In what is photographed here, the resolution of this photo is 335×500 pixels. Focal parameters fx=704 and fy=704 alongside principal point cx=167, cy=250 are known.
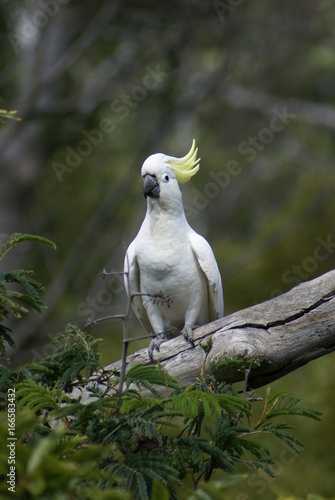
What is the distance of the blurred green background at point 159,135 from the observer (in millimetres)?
6664

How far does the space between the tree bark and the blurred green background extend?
262 centimetres

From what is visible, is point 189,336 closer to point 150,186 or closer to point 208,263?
point 208,263

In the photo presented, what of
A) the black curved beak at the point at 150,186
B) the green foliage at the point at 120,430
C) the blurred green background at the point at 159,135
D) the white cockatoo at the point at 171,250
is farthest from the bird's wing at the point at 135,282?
the blurred green background at the point at 159,135

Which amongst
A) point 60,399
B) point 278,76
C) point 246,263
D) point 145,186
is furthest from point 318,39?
point 60,399

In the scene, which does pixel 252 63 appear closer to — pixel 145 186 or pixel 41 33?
pixel 41 33

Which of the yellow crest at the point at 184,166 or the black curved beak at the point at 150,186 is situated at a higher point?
the yellow crest at the point at 184,166

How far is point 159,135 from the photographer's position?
7.28 meters

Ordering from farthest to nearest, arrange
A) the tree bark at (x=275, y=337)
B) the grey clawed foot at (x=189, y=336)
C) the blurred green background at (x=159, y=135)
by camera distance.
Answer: the blurred green background at (x=159, y=135)
the grey clawed foot at (x=189, y=336)
the tree bark at (x=275, y=337)

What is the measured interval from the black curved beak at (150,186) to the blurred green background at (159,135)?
2671 mm

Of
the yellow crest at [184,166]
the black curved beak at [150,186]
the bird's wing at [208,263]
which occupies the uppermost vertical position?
the yellow crest at [184,166]

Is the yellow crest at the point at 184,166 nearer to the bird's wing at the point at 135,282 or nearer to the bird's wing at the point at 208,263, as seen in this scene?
the bird's wing at the point at 208,263

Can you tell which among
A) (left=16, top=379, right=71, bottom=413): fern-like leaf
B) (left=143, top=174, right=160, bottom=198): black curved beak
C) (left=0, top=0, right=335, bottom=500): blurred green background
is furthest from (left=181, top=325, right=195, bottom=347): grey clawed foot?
(left=0, top=0, right=335, bottom=500): blurred green background

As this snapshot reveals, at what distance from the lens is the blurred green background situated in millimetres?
6664

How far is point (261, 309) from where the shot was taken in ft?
9.39
